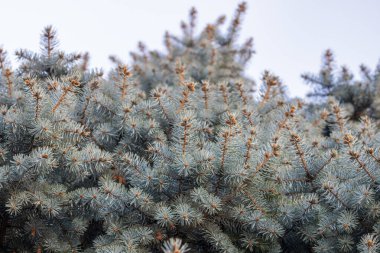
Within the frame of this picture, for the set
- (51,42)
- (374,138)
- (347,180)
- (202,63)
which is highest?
(202,63)

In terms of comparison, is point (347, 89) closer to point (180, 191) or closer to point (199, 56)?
point (199, 56)

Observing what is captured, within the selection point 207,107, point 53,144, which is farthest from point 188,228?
point 207,107

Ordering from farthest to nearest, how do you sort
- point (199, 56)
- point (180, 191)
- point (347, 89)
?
point (199, 56) → point (347, 89) → point (180, 191)

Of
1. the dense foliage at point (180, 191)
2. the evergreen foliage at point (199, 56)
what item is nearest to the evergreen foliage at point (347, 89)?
the evergreen foliage at point (199, 56)

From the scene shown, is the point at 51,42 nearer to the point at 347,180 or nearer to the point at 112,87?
the point at 112,87

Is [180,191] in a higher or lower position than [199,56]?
lower

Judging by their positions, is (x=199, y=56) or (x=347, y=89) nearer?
(x=347, y=89)

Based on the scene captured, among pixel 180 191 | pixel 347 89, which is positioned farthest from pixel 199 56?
pixel 180 191

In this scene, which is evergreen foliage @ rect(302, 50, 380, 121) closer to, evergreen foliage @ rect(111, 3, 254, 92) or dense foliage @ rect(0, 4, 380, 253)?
evergreen foliage @ rect(111, 3, 254, 92)

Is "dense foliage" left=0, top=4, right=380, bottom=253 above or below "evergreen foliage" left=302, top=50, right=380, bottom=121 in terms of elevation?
below

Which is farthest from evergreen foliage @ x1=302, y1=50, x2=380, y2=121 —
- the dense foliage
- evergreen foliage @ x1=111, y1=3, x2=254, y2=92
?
the dense foliage

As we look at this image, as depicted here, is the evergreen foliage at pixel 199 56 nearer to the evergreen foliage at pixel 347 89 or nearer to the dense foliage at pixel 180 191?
the evergreen foliage at pixel 347 89
